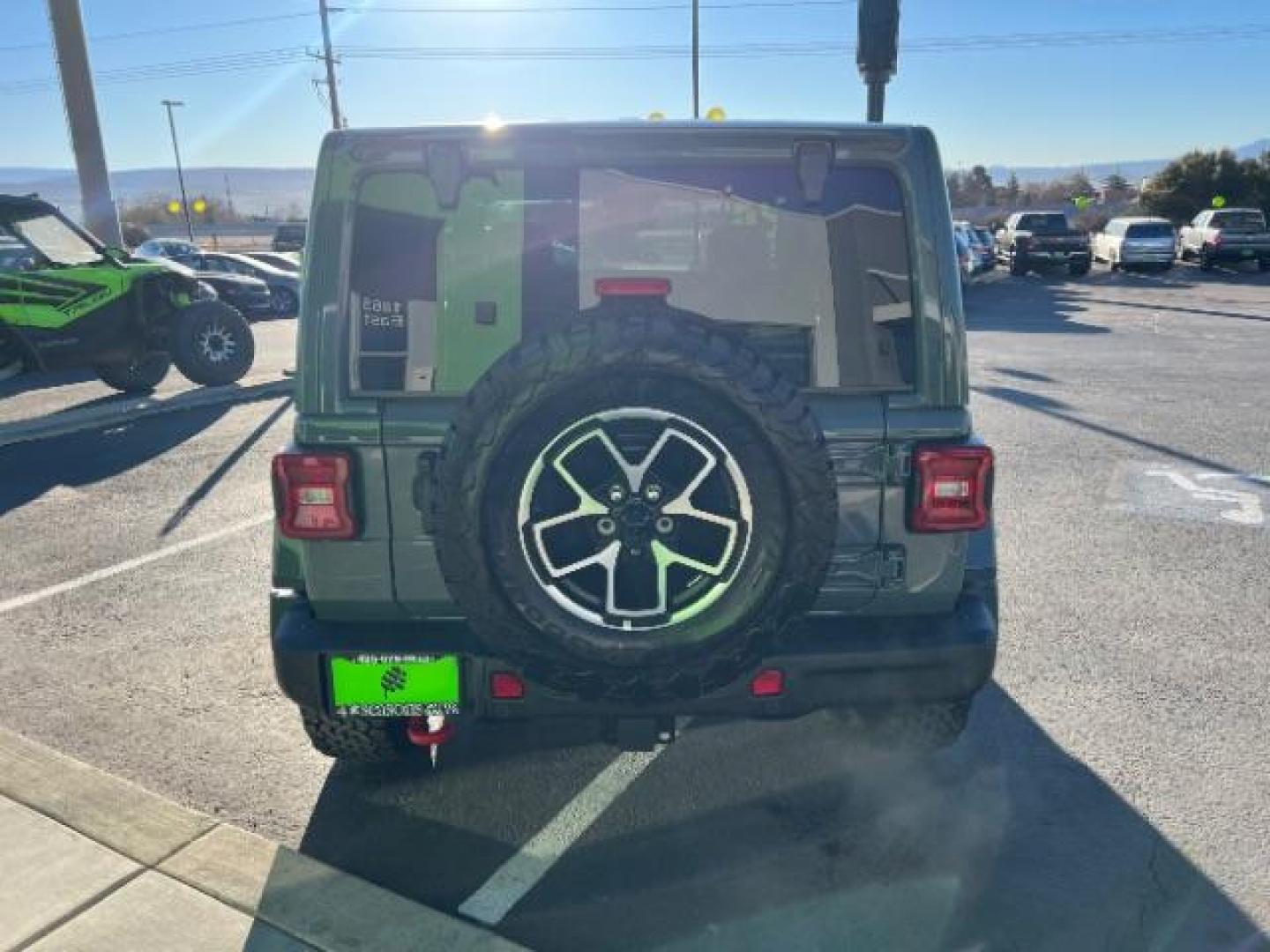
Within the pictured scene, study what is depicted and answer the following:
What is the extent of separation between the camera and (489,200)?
8.91 ft

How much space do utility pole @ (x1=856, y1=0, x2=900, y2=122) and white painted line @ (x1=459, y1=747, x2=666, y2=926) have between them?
512cm

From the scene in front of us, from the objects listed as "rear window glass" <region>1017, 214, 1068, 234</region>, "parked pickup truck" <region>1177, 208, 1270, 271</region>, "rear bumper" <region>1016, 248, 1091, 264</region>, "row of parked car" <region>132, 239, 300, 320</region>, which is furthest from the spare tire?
"parked pickup truck" <region>1177, 208, 1270, 271</region>

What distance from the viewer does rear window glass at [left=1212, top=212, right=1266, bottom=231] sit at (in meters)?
29.8

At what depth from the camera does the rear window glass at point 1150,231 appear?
3027cm

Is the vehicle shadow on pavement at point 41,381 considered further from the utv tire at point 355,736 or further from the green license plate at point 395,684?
the green license plate at point 395,684

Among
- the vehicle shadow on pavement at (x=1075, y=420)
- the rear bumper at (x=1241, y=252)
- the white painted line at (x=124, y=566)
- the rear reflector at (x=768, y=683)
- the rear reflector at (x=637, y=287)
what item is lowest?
the vehicle shadow on pavement at (x=1075, y=420)

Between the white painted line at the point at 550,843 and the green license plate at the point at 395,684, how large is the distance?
1.83 ft

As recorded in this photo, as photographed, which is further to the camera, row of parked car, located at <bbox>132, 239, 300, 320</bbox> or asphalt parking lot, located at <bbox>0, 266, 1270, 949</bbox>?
row of parked car, located at <bbox>132, 239, 300, 320</bbox>

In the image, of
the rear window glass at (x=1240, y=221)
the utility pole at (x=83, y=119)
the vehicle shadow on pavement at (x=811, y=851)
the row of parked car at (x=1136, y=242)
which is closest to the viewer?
the vehicle shadow on pavement at (x=811, y=851)

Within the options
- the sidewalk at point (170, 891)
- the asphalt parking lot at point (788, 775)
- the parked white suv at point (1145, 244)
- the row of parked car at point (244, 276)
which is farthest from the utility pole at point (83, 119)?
the parked white suv at point (1145, 244)

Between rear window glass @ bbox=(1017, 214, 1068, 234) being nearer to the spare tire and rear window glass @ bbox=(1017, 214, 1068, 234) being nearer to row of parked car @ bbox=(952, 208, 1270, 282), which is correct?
row of parked car @ bbox=(952, 208, 1270, 282)

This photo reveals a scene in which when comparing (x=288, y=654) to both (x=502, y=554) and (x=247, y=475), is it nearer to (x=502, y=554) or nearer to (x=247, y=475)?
(x=502, y=554)

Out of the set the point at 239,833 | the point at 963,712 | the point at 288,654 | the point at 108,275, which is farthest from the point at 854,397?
the point at 108,275

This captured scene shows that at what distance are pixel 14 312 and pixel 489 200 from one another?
9.27 m
